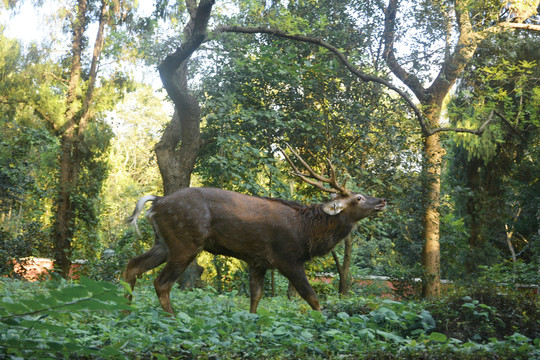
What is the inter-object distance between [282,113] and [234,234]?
17.5 ft

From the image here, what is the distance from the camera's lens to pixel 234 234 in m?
6.48

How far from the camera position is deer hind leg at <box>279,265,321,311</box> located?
628 cm

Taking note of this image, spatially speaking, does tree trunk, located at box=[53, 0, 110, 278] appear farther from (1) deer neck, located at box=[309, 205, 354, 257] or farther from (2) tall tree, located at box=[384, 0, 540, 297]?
(1) deer neck, located at box=[309, 205, 354, 257]

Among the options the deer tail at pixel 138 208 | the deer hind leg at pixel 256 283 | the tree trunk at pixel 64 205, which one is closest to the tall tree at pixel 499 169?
the deer hind leg at pixel 256 283

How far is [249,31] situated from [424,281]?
22.9 feet

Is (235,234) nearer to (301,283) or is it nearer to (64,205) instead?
A: (301,283)

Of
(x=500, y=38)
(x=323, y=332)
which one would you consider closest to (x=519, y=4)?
(x=500, y=38)

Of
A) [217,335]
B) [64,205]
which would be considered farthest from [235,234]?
[64,205]

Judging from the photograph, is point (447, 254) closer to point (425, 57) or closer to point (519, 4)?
point (425, 57)

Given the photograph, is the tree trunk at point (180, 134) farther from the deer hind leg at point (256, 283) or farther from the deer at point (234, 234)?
the deer at point (234, 234)

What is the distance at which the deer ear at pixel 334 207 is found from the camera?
7.21 metres

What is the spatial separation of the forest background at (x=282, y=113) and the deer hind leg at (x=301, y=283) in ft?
12.9

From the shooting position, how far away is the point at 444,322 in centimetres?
528

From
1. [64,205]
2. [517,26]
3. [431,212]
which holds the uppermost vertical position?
[517,26]
